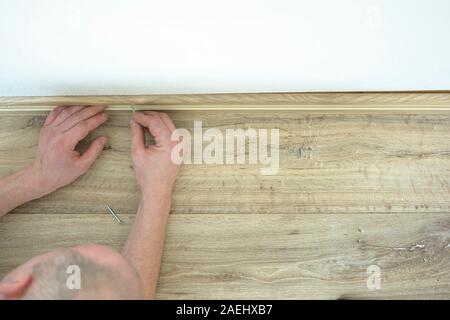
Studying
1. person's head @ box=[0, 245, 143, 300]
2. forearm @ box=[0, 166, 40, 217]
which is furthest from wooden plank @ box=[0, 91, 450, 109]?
person's head @ box=[0, 245, 143, 300]

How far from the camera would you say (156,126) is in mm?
840

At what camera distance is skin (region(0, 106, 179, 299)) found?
0.82 metres

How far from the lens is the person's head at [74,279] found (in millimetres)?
746

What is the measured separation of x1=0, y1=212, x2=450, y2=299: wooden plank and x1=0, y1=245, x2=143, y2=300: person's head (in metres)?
0.06

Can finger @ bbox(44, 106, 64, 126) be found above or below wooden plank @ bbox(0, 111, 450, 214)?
above

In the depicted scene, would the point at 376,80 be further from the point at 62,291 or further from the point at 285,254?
the point at 62,291

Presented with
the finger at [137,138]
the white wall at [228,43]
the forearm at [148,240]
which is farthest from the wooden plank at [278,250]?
the white wall at [228,43]

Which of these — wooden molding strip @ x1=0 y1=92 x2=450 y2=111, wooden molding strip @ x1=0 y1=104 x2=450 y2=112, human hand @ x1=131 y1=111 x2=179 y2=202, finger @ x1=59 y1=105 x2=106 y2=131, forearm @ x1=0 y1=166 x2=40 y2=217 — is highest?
wooden molding strip @ x1=0 y1=92 x2=450 y2=111

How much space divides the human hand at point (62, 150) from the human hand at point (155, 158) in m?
0.08

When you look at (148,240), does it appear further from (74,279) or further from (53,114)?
(53,114)

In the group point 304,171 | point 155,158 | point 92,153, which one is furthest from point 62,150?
point 304,171

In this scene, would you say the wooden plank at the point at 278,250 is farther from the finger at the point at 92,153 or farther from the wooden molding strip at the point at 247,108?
the wooden molding strip at the point at 247,108

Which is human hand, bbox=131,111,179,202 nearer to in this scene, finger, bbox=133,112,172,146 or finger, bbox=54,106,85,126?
finger, bbox=133,112,172,146

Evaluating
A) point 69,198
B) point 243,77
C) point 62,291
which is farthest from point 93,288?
point 243,77
